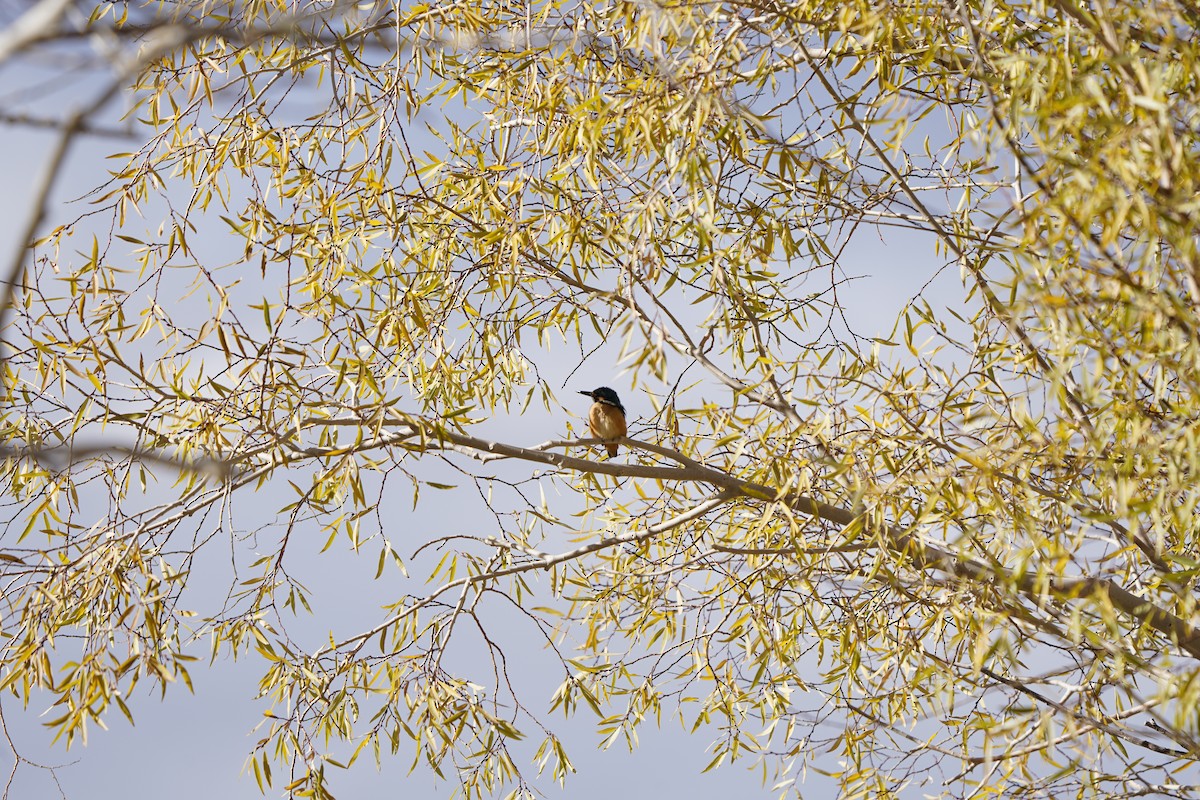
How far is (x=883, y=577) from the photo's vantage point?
347 centimetres

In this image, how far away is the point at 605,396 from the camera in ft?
14.5

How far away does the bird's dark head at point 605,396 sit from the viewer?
4371 millimetres

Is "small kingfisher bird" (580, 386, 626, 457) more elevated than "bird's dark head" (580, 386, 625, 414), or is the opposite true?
"bird's dark head" (580, 386, 625, 414)

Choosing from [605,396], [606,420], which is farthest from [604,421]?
[605,396]

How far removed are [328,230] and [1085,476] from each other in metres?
2.50

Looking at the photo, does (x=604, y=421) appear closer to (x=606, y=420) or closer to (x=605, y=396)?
(x=606, y=420)

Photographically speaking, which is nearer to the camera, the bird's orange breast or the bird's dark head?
the bird's orange breast

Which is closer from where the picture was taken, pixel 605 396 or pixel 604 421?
pixel 604 421

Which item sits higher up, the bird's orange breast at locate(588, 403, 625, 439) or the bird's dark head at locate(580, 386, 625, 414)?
the bird's dark head at locate(580, 386, 625, 414)

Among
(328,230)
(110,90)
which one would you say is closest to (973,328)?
(328,230)

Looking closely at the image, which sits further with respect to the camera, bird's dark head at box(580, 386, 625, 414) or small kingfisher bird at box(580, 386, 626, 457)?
bird's dark head at box(580, 386, 625, 414)

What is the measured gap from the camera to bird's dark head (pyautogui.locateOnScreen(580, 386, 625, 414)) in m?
4.37

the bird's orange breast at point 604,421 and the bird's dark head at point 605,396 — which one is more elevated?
the bird's dark head at point 605,396

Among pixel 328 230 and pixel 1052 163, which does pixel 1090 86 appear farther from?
pixel 328 230
